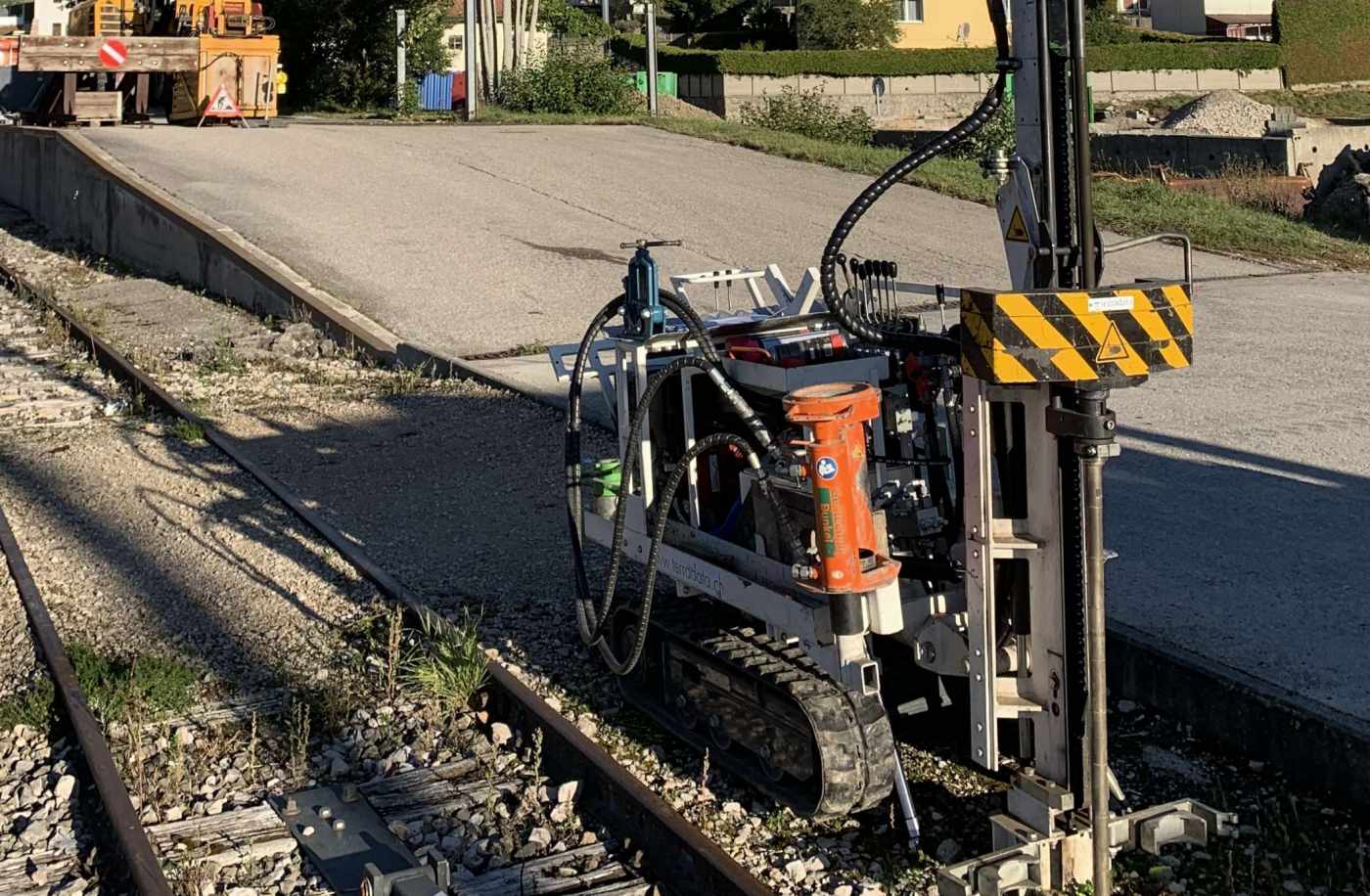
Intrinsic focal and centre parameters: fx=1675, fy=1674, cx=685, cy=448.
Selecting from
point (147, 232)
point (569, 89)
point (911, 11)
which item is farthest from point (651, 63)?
point (911, 11)

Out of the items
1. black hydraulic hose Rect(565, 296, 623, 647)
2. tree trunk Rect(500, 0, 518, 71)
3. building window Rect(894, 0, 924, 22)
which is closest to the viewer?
black hydraulic hose Rect(565, 296, 623, 647)

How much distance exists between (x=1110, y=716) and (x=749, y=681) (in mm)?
1705

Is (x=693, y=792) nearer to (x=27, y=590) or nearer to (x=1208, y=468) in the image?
(x=27, y=590)

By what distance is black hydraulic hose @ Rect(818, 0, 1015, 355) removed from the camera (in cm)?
528

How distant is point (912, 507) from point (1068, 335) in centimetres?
129

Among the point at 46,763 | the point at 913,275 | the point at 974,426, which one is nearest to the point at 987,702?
the point at 974,426

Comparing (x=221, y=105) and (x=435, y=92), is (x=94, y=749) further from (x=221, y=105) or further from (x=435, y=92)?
(x=435, y=92)

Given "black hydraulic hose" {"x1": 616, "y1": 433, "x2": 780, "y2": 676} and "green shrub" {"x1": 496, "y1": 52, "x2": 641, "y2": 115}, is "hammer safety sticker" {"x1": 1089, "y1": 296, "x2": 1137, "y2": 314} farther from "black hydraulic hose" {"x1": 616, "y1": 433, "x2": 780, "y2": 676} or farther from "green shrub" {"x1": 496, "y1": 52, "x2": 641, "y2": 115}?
"green shrub" {"x1": 496, "y1": 52, "x2": 641, "y2": 115}

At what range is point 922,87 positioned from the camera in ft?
202

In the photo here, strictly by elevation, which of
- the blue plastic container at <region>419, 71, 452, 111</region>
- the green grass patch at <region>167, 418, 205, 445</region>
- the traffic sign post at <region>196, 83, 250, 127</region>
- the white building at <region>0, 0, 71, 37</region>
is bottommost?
the green grass patch at <region>167, 418, 205, 445</region>

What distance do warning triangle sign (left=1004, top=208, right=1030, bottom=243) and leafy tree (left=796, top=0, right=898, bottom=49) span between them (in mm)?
61805

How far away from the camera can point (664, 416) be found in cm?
662

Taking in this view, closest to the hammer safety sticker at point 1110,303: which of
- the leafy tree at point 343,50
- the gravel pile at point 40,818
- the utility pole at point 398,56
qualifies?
the gravel pile at point 40,818

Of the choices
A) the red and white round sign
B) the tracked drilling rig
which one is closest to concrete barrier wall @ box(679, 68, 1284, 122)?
the red and white round sign
